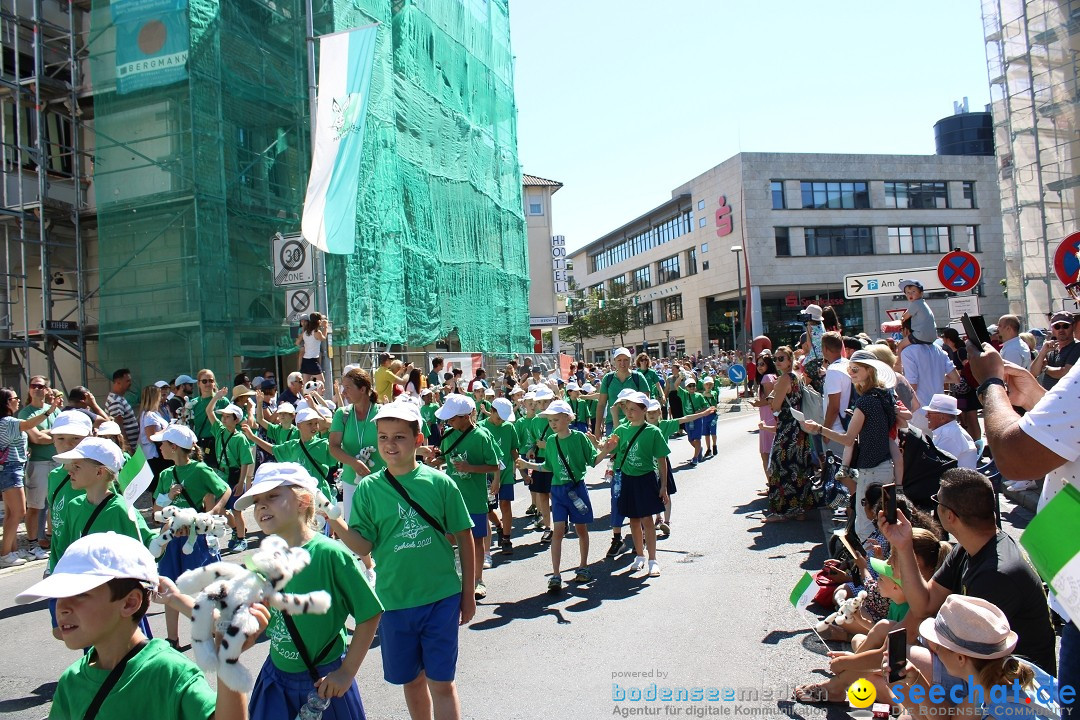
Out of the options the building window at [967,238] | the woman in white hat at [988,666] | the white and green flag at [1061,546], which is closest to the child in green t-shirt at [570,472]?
the woman in white hat at [988,666]

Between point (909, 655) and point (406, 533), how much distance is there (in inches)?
95.7

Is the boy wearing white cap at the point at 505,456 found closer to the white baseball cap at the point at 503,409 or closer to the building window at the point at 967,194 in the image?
the white baseball cap at the point at 503,409

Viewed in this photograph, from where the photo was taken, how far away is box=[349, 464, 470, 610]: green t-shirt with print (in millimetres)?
3752

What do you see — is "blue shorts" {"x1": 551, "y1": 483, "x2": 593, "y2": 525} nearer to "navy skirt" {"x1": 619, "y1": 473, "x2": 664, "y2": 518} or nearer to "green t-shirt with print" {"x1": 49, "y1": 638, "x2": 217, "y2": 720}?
"navy skirt" {"x1": 619, "y1": 473, "x2": 664, "y2": 518}

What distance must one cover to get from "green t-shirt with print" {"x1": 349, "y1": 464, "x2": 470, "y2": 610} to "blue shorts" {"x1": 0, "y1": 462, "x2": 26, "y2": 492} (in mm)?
7188

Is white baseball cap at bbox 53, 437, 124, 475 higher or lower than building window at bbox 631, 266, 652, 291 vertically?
lower

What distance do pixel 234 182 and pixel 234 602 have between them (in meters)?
18.0

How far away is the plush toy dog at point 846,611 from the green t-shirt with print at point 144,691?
3481 mm

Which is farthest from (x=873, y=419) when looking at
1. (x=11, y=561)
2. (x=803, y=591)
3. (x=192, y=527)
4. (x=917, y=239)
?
(x=917, y=239)

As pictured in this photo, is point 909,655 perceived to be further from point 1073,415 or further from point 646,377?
point 646,377

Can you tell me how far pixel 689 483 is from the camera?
40.7 ft

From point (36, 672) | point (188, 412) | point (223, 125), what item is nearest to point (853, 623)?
point (36, 672)

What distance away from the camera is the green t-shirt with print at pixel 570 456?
7.42 metres

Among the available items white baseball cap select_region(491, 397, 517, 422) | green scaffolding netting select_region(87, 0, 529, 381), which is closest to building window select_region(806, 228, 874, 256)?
green scaffolding netting select_region(87, 0, 529, 381)
